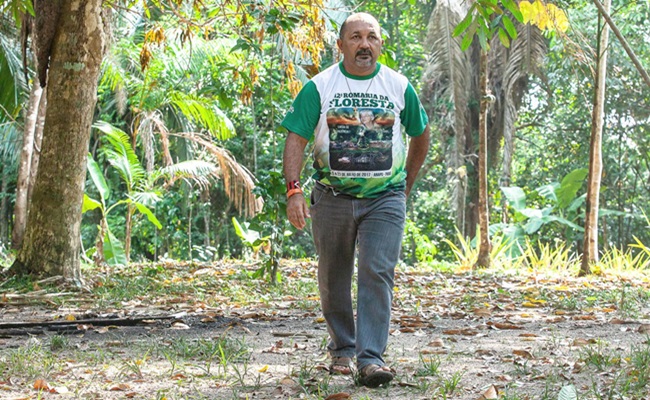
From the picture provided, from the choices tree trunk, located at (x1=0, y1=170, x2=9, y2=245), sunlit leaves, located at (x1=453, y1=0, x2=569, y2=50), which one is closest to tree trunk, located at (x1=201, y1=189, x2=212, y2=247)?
tree trunk, located at (x1=0, y1=170, x2=9, y2=245)

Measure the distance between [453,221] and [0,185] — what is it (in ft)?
43.3

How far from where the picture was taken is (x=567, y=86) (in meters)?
21.2

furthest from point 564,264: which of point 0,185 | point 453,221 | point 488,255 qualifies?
point 0,185

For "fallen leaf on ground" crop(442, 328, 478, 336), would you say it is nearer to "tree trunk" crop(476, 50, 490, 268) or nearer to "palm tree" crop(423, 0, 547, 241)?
"tree trunk" crop(476, 50, 490, 268)

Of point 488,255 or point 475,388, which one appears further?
point 488,255

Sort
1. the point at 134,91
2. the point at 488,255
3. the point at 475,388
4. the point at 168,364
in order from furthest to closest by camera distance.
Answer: the point at 134,91 → the point at 488,255 → the point at 168,364 → the point at 475,388

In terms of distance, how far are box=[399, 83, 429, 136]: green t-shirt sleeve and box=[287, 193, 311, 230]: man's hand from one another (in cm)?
71

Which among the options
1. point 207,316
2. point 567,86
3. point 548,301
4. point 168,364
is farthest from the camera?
point 567,86

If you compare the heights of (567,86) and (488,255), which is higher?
(567,86)

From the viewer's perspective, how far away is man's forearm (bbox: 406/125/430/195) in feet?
15.2

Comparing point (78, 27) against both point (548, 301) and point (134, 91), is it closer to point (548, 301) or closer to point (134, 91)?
point (548, 301)

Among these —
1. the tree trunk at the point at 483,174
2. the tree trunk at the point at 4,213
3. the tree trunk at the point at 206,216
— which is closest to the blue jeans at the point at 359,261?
the tree trunk at the point at 483,174

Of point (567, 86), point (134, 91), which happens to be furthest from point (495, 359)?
point (567, 86)

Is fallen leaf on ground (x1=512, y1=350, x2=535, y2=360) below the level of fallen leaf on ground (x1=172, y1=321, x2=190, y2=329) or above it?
above
